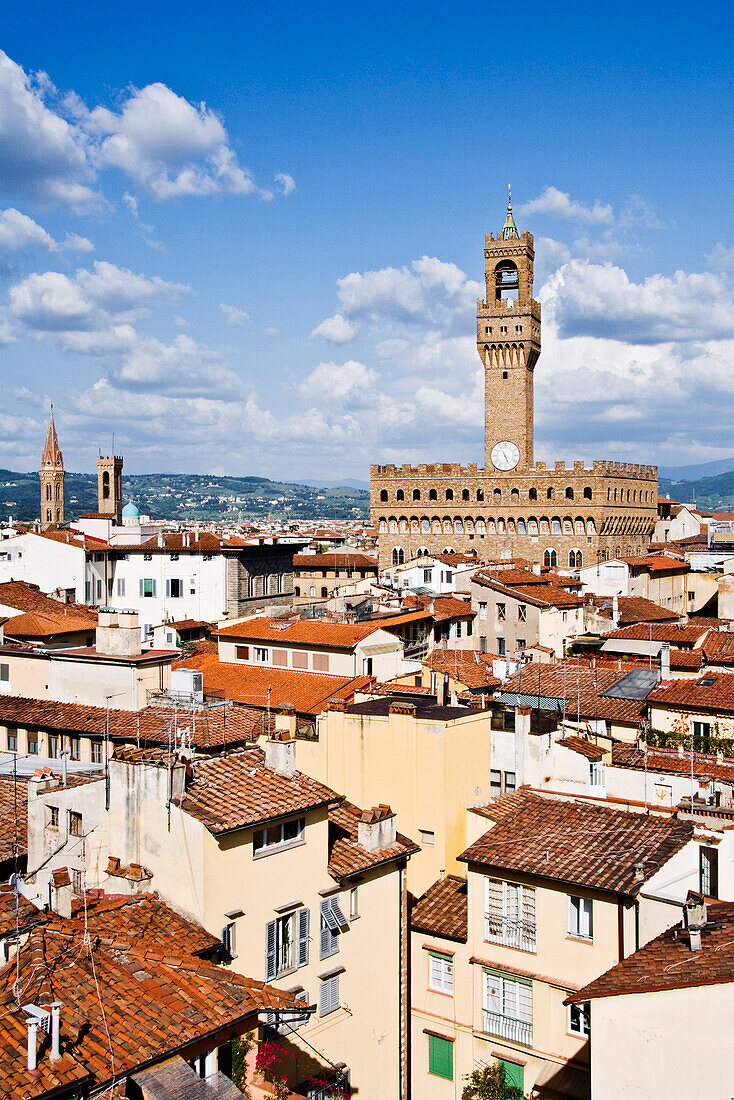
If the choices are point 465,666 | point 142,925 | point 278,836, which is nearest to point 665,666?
point 465,666

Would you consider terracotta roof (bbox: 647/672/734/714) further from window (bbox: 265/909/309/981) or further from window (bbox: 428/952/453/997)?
window (bbox: 265/909/309/981)

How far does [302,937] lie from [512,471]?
196 feet

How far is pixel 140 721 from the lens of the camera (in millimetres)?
19875

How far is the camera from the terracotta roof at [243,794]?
1233 centimetres

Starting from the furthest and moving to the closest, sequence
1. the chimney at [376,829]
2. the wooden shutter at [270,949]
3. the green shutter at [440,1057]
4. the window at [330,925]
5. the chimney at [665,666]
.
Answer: the chimney at [665,666] → the green shutter at [440,1057] → the chimney at [376,829] → the window at [330,925] → the wooden shutter at [270,949]

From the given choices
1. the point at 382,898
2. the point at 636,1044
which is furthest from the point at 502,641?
the point at 636,1044

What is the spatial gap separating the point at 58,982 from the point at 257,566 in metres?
39.6

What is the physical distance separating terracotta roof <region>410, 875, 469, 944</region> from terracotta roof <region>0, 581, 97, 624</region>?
17.1 m

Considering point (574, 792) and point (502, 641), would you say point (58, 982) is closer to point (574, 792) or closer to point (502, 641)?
point (574, 792)

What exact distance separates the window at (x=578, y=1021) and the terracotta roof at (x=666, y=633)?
784 inches

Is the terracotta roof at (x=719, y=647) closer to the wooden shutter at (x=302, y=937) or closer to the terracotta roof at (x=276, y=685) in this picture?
the terracotta roof at (x=276, y=685)

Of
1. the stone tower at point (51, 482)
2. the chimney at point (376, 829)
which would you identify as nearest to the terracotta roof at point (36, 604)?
the chimney at point (376, 829)

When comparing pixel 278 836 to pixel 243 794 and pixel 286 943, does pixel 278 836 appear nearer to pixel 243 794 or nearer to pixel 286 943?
pixel 243 794

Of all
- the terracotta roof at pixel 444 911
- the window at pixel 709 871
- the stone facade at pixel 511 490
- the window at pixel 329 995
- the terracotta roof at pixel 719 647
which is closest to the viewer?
the window at pixel 709 871
